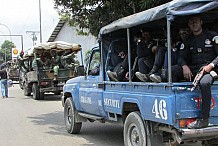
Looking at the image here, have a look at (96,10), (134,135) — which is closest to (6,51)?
(96,10)

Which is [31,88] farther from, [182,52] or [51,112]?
[182,52]

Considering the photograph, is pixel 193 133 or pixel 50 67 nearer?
pixel 193 133

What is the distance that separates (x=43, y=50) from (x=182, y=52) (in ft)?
46.9

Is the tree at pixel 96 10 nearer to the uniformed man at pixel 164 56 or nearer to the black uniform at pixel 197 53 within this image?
the uniformed man at pixel 164 56

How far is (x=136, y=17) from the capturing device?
6.25 metres

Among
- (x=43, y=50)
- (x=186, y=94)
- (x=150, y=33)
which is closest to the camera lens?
(x=186, y=94)

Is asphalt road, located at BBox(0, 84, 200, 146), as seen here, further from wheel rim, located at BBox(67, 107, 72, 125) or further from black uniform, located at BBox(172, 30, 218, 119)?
black uniform, located at BBox(172, 30, 218, 119)

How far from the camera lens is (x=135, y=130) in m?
6.28

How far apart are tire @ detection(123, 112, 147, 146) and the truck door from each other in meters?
1.29

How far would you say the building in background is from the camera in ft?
118

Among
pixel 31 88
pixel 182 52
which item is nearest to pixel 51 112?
pixel 31 88

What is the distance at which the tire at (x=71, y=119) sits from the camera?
30.2 ft

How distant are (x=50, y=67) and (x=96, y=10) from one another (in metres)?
9.09

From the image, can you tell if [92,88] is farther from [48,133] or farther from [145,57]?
[48,133]
